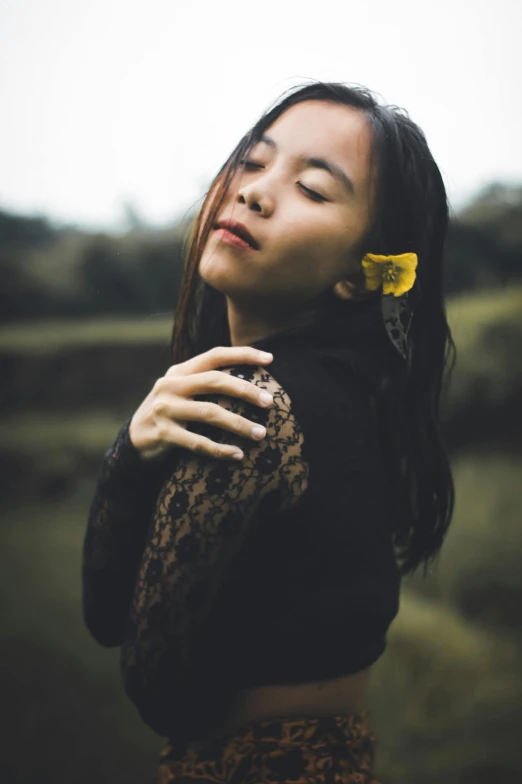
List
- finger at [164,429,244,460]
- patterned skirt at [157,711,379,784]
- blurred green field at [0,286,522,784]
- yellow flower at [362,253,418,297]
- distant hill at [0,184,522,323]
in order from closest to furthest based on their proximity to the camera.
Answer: finger at [164,429,244,460] → patterned skirt at [157,711,379,784] → yellow flower at [362,253,418,297] → blurred green field at [0,286,522,784] → distant hill at [0,184,522,323]

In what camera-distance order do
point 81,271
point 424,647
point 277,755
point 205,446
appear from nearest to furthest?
point 205,446 < point 277,755 < point 424,647 < point 81,271

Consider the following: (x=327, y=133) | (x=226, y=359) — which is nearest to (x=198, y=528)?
(x=226, y=359)

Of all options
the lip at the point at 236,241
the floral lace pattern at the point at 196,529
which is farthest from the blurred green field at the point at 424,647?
the lip at the point at 236,241

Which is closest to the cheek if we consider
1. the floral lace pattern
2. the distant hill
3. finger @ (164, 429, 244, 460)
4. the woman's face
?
the woman's face

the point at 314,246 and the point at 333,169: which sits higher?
the point at 333,169

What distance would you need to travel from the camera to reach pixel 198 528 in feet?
2.90

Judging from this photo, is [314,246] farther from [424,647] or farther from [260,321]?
[424,647]

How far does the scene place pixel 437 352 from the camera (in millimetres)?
1302

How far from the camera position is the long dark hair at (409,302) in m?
1.14

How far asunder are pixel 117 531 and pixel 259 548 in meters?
0.25

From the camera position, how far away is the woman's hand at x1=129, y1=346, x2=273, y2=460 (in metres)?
0.88

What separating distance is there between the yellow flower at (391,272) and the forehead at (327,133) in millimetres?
148

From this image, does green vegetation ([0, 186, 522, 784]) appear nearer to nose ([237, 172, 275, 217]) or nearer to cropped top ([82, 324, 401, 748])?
nose ([237, 172, 275, 217])

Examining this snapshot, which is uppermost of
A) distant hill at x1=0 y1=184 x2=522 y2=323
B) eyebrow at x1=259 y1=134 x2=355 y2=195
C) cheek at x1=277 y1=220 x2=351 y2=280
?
eyebrow at x1=259 y1=134 x2=355 y2=195
